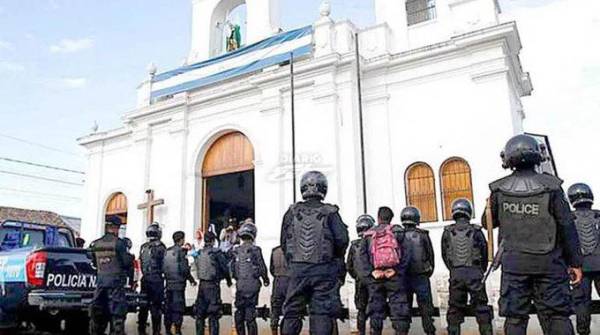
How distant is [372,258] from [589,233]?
10.1 ft

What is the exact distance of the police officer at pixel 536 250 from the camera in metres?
4.00

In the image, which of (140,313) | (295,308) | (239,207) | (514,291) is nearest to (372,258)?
(295,308)

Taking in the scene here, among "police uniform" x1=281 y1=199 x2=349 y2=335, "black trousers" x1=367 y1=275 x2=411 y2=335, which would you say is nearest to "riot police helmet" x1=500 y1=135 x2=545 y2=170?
"police uniform" x1=281 y1=199 x2=349 y2=335

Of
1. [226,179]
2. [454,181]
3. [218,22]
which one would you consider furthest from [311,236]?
[218,22]

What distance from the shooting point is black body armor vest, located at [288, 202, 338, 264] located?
5066 millimetres

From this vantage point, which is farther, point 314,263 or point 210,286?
point 210,286

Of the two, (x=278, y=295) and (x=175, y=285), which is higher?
(x=175, y=285)

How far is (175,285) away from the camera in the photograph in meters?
9.11

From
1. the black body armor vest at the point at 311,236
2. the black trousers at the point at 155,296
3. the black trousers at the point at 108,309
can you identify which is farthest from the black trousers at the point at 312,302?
the black trousers at the point at 155,296

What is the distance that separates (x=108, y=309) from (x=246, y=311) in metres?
2.03

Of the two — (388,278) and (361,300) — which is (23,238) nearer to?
(361,300)

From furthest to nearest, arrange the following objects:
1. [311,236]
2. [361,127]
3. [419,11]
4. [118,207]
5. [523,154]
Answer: [118,207]
[419,11]
[361,127]
[311,236]
[523,154]

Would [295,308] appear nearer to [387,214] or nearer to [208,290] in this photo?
[387,214]

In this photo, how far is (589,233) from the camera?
23.7ft
